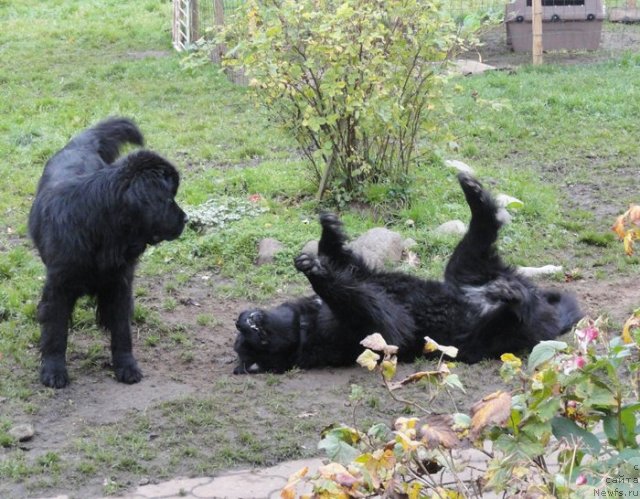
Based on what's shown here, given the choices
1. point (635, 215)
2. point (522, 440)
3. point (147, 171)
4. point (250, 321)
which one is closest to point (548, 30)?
point (250, 321)

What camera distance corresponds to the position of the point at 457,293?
587cm

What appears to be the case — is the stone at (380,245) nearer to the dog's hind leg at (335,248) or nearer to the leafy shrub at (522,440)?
the dog's hind leg at (335,248)

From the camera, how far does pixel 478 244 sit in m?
5.93

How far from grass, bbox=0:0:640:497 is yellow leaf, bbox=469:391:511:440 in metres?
2.37

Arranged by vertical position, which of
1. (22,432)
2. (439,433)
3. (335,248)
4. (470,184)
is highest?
(439,433)

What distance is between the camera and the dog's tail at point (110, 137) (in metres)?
6.34

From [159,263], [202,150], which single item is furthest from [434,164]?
[159,263]

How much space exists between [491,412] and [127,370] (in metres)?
3.62

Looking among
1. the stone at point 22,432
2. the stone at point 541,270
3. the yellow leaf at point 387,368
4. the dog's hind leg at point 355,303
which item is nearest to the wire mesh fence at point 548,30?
the stone at point 541,270

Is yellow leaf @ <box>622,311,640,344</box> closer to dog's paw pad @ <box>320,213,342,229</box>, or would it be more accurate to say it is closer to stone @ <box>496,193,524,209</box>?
dog's paw pad @ <box>320,213,342,229</box>

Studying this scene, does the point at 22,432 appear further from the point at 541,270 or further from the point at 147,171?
the point at 541,270

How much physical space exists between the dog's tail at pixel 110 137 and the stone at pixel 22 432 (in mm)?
2081

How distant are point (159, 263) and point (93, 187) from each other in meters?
2.17

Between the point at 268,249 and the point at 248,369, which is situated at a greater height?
the point at 268,249
